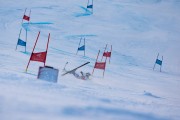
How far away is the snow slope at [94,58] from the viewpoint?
9.34ft

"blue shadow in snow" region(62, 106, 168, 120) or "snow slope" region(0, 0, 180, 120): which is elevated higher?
"snow slope" region(0, 0, 180, 120)

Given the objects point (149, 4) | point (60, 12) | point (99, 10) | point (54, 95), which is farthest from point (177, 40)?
point (54, 95)

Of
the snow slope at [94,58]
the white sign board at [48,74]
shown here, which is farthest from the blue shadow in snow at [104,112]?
the white sign board at [48,74]

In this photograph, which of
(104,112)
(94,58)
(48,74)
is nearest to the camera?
(104,112)

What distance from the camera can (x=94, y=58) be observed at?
720 cm

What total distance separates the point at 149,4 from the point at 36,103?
9.54m

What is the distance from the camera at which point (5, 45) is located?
266 inches

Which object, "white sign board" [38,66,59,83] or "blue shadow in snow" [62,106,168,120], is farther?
"white sign board" [38,66,59,83]

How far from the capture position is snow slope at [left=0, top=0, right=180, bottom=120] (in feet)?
9.34

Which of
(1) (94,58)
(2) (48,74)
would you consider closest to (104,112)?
(2) (48,74)

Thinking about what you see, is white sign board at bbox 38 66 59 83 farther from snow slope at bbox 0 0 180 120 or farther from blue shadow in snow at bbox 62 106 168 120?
blue shadow in snow at bbox 62 106 168 120

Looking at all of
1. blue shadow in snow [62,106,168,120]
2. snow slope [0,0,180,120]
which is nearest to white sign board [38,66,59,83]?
snow slope [0,0,180,120]

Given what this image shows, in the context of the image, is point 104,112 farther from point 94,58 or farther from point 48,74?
point 94,58

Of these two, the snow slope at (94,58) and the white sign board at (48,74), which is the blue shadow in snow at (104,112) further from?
the white sign board at (48,74)
